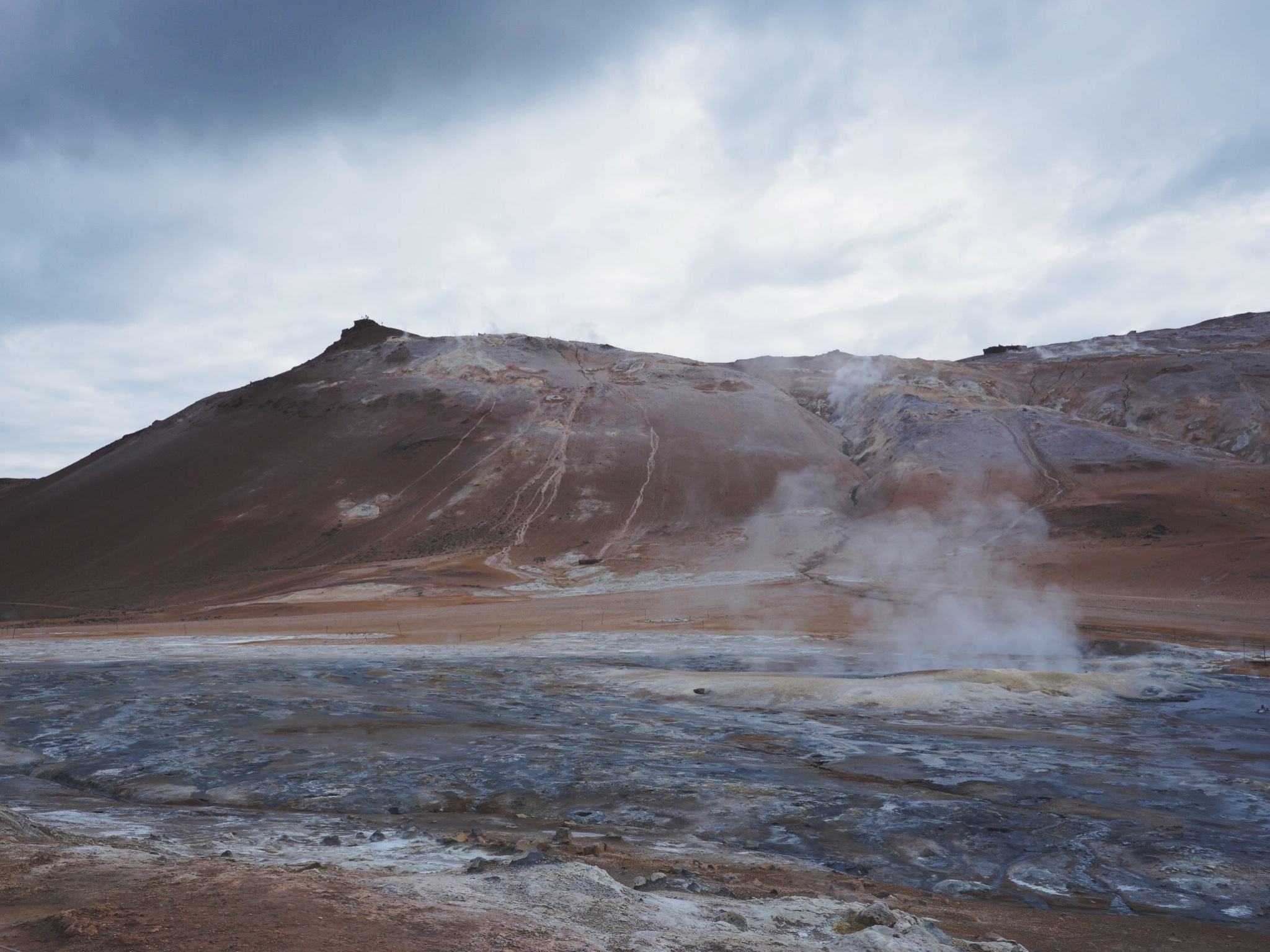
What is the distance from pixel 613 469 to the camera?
2606 inches

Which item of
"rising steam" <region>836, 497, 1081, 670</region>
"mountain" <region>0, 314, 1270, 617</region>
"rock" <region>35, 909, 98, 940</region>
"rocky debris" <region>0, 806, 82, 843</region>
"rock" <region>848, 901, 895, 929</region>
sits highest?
"mountain" <region>0, 314, 1270, 617</region>

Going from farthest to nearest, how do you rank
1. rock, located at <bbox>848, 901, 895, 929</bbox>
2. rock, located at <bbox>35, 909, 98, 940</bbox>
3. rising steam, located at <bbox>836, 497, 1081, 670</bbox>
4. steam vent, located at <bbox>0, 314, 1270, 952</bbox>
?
rising steam, located at <bbox>836, 497, 1081, 670</bbox>, steam vent, located at <bbox>0, 314, 1270, 952</bbox>, rock, located at <bbox>848, 901, 895, 929</bbox>, rock, located at <bbox>35, 909, 98, 940</bbox>

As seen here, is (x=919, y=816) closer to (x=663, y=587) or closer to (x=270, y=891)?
(x=270, y=891)

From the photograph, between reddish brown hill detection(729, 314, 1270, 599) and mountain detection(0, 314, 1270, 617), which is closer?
reddish brown hill detection(729, 314, 1270, 599)

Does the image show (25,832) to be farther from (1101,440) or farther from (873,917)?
(1101,440)

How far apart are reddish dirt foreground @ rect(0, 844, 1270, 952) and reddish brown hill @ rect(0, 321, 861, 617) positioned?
45.4 m

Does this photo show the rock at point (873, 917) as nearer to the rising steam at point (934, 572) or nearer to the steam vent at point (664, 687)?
the steam vent at point (664, 687)

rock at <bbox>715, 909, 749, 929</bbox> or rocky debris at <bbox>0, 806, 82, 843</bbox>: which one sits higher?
rocky debris at <bbox>0, 806, 82, 843</bbox>

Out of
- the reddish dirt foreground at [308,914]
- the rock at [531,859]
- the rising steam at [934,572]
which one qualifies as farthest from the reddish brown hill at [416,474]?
the reddish dirt foreground at [308,914]

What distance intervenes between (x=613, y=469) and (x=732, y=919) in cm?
6145

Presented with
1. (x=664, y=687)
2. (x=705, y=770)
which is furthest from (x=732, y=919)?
Result: (x=664, y=687)

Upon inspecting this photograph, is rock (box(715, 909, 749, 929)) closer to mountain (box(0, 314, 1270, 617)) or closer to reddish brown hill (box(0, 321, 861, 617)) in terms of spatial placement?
mountain (box(0, 314, 1270, 617))

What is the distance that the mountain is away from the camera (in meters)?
51.2

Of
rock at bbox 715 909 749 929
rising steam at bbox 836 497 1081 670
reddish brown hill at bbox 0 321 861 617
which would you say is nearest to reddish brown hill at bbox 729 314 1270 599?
rising steam at bbox 836 497 1081 670
